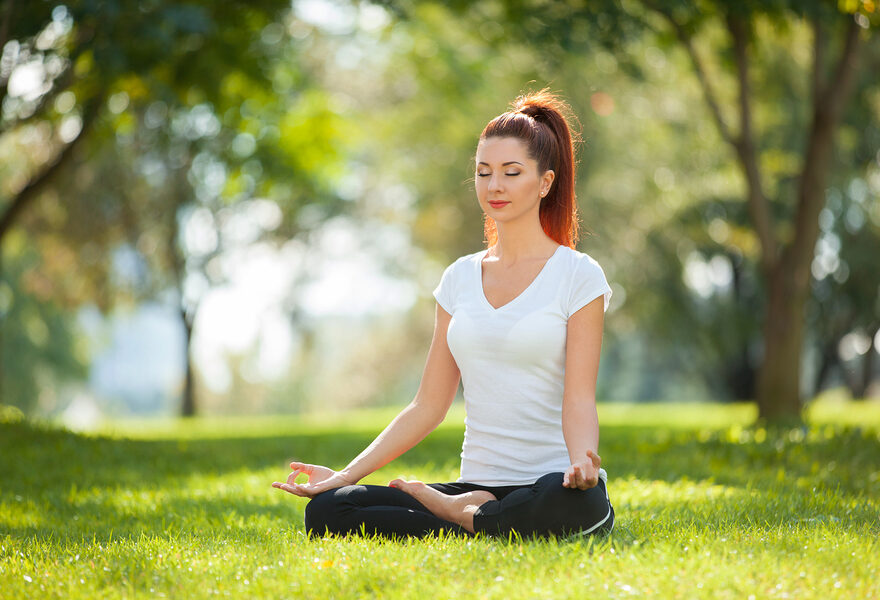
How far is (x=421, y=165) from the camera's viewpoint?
23219mm

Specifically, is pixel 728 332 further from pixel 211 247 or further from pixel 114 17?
pixel 114 17

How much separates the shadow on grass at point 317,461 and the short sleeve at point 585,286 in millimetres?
973

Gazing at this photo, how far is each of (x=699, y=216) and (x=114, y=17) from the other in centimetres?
1556

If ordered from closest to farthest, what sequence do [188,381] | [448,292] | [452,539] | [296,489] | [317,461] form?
1. [452,539]
2. [296,489]
3. [448,292]
4. [317,461]
5. [188,381]

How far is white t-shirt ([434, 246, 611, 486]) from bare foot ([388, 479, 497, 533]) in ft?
0.33

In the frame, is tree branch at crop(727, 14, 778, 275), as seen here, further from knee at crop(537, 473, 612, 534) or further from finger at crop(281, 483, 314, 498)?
finger at crop(281, 483, 314, 498)

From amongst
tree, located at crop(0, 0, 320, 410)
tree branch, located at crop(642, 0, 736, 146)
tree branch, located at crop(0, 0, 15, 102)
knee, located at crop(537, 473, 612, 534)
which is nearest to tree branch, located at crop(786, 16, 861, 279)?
tree branch, located at crop(642, 0, 736, 146)

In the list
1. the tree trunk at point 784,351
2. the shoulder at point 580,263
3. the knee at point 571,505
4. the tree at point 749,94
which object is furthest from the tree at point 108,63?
the tree trunk at point 784,351

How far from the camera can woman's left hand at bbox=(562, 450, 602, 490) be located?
11.1 feet

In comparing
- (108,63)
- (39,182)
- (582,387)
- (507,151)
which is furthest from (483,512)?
(39,182)

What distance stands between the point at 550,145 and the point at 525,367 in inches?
39.0

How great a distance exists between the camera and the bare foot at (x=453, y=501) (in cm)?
386

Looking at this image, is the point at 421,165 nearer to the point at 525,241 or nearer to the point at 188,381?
the point at 188,381

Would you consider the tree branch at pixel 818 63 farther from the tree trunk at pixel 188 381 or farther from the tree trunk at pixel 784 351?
the tree trunk at pixel 188 381
